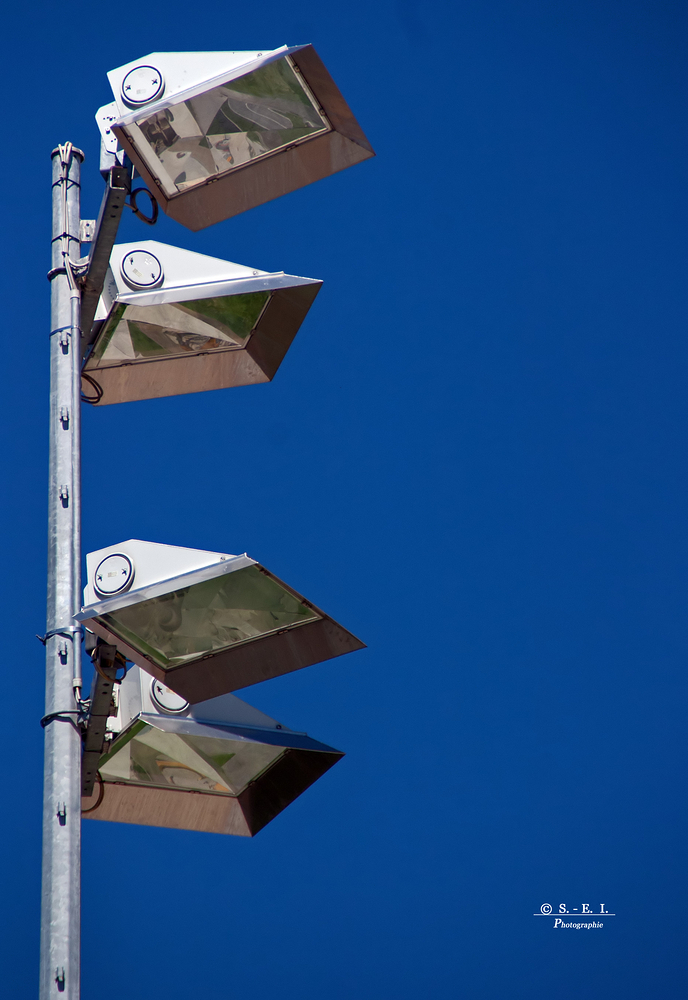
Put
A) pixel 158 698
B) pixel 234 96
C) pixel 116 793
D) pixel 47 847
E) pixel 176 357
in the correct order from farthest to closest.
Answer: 1. pixel 176 357
2. pixel 116 793
3. pixel 158 698
4. pixel 234 96
5. pixel 47 847

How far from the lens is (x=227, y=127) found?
4.25 m

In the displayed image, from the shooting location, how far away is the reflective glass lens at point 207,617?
12.4ft

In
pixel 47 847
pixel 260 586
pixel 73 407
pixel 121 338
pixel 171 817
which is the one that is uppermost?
pixel 121 338

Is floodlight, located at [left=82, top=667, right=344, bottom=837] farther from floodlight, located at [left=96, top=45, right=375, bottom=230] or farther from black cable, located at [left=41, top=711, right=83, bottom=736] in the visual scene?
floodlight, located at [left=96, top=45, right=375, bottom=230]

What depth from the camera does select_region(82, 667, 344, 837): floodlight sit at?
14.4 feet

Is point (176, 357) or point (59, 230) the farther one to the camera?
point (176, 357)

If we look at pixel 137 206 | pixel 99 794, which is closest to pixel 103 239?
pixel 137 206

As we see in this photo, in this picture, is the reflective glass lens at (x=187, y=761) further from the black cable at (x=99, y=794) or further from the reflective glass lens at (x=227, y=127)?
the reflective glass lens at (x=227, y=127)

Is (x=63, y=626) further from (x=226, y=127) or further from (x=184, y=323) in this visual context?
(x=226, y=127)

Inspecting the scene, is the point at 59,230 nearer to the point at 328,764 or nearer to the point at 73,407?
the point at 73,407

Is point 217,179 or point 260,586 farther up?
point 217,179

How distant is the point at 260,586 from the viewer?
3902mm

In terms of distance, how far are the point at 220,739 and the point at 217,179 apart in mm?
2092

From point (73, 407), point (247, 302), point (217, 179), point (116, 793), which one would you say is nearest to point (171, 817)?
point (116, 793)
